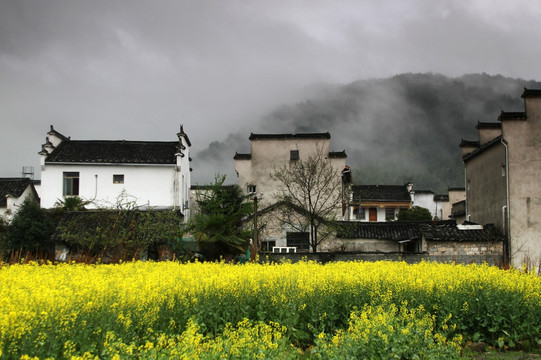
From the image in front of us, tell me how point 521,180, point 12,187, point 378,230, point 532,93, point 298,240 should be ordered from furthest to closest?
point 12,187 < point 298,240 < point 378,230 < point 532,93 < point 521,180

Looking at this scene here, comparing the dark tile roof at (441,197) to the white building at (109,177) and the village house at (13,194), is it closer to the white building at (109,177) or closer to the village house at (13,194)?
the white building at (109,177)

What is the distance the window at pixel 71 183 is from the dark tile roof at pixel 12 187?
9.34 ft

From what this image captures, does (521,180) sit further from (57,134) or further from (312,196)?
(57,134)

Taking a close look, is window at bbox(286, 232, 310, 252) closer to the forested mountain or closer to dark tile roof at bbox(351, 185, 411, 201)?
dark tile roof at bbox(351, 185, 411, 201)

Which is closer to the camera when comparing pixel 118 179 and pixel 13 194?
pixel 13 194

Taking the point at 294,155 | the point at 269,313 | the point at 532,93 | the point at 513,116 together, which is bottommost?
the point at 269,313

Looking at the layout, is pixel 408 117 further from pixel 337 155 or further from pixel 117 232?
pixel 117 232

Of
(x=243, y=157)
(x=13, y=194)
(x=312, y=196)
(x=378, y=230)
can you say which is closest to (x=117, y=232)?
(x=13, y=194)

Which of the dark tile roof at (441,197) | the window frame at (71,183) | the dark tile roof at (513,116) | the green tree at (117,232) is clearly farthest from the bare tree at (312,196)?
the dark tile roof at (441,197)

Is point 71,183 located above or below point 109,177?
below

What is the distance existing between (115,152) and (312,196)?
12911 millimetres

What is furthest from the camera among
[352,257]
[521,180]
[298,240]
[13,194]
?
[13,194]

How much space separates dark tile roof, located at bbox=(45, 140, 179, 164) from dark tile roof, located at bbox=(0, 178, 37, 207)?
8.97ft

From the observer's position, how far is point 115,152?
33531 mm
